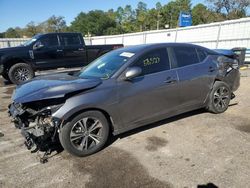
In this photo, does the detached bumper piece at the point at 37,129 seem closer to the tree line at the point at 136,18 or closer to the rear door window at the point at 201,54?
the rear door window at the point at 201,54

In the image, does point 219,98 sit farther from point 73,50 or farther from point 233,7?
point 233,7

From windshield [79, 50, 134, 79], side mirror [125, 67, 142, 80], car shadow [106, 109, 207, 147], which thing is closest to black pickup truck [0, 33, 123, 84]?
windshield [79, 50, 134, 79]

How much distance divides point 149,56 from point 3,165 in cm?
296

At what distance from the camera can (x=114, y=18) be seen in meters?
104

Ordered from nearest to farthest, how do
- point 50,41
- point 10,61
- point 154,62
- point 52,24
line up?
point 154,62, point 10,61, point 50,41, point 52,24

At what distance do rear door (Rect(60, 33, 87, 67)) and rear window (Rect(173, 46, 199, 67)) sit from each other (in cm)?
699

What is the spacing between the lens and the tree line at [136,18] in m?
48.3

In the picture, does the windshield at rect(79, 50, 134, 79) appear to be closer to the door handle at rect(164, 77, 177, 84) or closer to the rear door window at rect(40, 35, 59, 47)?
the door handle at rect(164, 77, 177, 84)

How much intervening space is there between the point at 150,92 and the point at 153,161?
1.22 meters

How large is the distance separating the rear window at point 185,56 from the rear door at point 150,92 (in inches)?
10.9

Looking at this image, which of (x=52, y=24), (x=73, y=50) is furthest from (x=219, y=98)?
(x=52, y=24)

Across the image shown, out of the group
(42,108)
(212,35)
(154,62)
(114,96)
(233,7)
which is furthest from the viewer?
(233,7)

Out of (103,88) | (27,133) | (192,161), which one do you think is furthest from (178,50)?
(27,133)

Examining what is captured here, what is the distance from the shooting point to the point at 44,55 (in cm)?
1055
